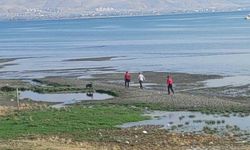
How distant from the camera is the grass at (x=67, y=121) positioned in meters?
34.7

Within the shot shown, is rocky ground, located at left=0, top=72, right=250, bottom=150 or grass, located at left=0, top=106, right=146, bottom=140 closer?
rocky ground, located at left=0, top=72, right=250, bottom=150

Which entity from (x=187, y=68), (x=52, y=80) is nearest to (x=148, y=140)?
(x=52, y=80)

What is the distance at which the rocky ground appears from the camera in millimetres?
29531

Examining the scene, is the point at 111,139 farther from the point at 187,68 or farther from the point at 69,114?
the point at 187,68

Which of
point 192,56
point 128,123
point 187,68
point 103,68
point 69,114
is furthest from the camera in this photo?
point 192,56

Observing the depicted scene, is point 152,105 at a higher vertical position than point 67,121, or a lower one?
lower

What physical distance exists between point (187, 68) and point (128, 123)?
42540 mm

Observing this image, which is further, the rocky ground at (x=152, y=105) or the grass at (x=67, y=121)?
the grass at (x=67, y=121)

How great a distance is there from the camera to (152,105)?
4703 centimetres

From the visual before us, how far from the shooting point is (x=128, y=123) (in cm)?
3903

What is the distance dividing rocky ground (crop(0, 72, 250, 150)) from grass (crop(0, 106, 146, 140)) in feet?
5.88

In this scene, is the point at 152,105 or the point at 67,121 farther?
the point at 152,105

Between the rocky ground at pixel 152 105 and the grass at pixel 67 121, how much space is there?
1.79m

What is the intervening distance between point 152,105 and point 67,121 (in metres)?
10.1
